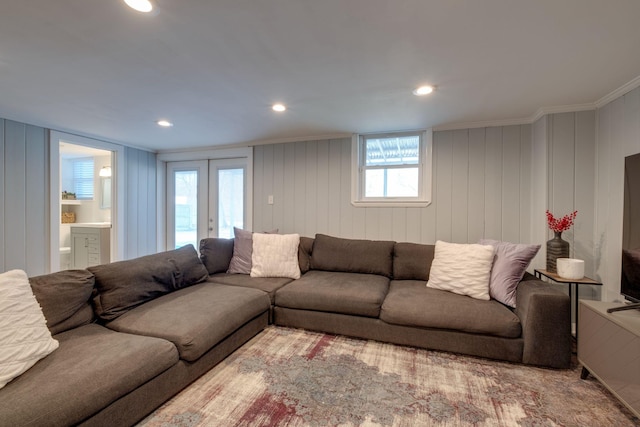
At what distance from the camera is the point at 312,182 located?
3930mm

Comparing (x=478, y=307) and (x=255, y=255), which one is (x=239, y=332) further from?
(x=478, y=307)

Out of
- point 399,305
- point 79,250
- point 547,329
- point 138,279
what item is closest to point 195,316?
point 138,279

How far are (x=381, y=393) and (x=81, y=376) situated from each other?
155cm

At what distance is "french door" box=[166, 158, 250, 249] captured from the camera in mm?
4480

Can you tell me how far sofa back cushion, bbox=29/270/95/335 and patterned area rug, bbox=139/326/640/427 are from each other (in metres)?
0.78

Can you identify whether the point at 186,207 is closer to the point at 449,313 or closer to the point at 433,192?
the point at 433,192

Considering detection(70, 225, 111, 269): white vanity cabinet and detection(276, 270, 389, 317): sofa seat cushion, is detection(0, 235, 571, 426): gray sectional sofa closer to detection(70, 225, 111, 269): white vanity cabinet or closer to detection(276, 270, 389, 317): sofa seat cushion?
detection(276, 270, 389, 317): sofa seat cushion

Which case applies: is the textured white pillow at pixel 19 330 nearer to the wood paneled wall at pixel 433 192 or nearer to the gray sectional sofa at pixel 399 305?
the gray sectional sofa at pixel 399 305

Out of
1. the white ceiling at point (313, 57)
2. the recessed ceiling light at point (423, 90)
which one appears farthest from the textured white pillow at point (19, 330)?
the recessed ceiling light at point (423, 90)

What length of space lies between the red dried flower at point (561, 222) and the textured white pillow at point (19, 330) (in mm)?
3601

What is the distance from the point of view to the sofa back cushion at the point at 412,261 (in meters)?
2.87

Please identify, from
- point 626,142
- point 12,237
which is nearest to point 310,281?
point 626,142

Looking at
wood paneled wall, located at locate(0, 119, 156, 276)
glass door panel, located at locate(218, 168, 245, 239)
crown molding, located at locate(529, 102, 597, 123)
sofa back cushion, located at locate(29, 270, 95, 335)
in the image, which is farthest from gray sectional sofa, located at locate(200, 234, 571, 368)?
wood paneled wall, located at locate(0, 119, 156, 276)

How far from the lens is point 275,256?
3059mm
